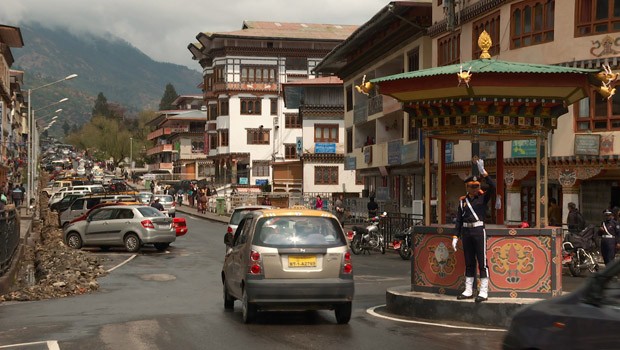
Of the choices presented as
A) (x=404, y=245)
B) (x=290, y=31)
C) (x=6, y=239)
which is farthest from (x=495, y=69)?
(x=290, y=31)

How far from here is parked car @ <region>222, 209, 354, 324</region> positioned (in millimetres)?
12945

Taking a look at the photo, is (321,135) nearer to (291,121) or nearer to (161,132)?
(291,121)

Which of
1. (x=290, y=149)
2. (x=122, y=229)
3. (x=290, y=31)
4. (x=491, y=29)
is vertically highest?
(x=290, y=31)

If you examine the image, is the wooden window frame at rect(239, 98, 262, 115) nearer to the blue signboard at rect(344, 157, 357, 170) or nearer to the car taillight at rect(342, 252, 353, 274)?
the blue signboard at rect(344, 157, 357, 170)

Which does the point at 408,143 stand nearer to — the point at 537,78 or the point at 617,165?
the point at 617,165

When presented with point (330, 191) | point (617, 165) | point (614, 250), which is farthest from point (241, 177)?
point (614, 250)

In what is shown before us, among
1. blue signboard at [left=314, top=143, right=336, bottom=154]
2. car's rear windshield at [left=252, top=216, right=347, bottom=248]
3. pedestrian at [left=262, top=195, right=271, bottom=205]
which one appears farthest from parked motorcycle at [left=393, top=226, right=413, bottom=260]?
blue signboard at [left=314, top=143, right=336, bottom=154]

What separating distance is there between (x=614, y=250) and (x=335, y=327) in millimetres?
11384

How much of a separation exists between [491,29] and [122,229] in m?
15.1

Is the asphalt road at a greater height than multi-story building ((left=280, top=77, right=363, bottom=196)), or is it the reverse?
multi-story building ((left=280, top=77, right=363, bottom=196))

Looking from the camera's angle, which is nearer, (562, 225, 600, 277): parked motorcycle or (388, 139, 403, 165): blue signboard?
(562, 225, 600, 277): parked motorcycle

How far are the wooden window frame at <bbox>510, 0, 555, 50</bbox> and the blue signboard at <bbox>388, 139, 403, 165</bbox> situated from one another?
44.0 feet

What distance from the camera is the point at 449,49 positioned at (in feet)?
123

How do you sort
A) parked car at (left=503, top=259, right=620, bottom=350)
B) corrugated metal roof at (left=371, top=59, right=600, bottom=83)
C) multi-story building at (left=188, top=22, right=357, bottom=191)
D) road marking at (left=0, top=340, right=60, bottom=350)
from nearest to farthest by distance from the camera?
parked car at (left=503, top=259, right=620, bottom=350) < road marking at (left=0, top=340, right=60, bottom=350) < corrugated metal roof at (left=371, top=59, right=600, bottom=83) < multi-story building at (left=188, top=22, right=357, bottom=191)
